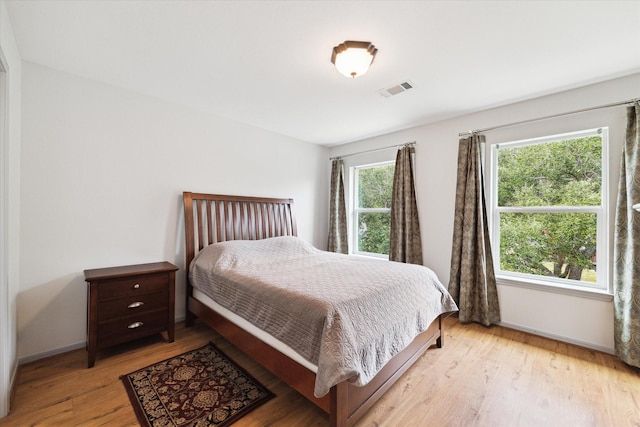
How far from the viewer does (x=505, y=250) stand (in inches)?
114

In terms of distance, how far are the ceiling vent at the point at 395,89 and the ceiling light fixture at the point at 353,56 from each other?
58 cm

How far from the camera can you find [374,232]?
4094 millimetres

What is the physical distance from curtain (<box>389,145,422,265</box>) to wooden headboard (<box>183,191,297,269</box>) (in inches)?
56.0

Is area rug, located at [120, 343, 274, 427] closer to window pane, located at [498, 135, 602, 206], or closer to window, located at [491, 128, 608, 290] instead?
window, located at [491, 128, 608, 290]

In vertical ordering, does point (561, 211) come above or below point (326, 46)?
below

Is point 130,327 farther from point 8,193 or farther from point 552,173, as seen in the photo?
point 552,173

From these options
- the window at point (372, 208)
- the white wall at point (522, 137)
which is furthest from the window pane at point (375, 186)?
the white wall at point (522, 137)

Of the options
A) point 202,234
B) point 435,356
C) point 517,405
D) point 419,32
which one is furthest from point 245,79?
point 517,405

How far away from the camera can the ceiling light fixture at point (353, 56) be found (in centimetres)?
177

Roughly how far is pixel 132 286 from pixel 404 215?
302 cm

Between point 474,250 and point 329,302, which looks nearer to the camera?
point 329,302

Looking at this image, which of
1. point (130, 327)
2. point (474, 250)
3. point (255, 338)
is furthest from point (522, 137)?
point (130, 327)

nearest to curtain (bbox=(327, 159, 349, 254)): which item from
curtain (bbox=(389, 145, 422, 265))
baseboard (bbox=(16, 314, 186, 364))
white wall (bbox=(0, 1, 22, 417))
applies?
curtain (bbox=(389, 145, 422, 265))

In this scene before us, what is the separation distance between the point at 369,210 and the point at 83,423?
359 centimetres
